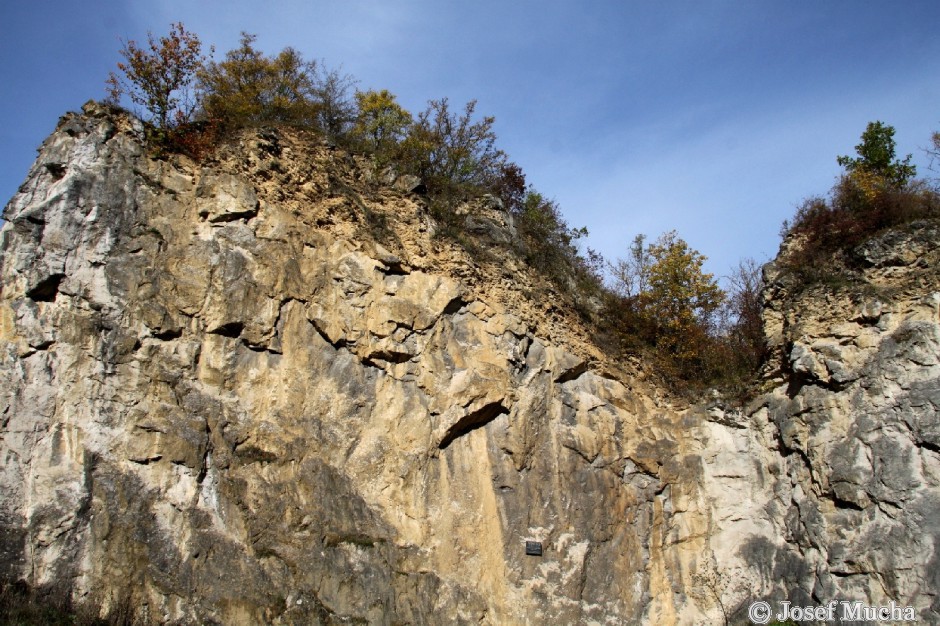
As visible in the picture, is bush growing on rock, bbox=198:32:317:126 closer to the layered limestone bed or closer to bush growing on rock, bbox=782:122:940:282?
the layered limestone bed

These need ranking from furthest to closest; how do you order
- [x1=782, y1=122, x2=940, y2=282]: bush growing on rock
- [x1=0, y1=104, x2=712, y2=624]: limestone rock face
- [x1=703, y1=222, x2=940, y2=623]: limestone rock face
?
[x1=782, y1=122, x2=940, y2=282]: bush growing on rock < [x1=703, y1=222, x2=940, y2=623]: limestone rock face < [x1=0, y1=104, x2=712, y2=624]: limestone rock face

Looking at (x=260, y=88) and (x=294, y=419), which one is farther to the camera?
(x=260, y=88)

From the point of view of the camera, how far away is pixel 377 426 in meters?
11.3

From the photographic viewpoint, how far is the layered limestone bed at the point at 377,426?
9719 mm

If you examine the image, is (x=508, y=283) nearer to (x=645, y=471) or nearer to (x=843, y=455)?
(x=645, y=471)

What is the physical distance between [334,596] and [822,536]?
27.4 feet

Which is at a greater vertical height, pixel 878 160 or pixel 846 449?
pixel 878 160

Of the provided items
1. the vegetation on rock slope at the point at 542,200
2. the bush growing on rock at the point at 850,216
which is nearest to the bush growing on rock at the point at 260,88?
the vegetation on rock slope at the point at 542,200

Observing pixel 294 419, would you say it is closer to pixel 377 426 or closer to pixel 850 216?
pixel 377 426

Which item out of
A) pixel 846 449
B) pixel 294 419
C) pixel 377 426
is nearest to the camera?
pixel 294 419

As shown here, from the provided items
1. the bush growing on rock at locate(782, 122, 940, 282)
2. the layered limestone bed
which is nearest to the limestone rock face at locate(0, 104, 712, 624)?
the layered limestone bed

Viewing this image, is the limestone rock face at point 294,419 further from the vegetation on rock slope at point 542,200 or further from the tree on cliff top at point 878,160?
the tree on cliff top at point 878,160

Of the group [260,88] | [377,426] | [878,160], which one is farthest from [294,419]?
[878,160]

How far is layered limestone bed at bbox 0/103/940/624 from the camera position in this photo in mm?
9719
